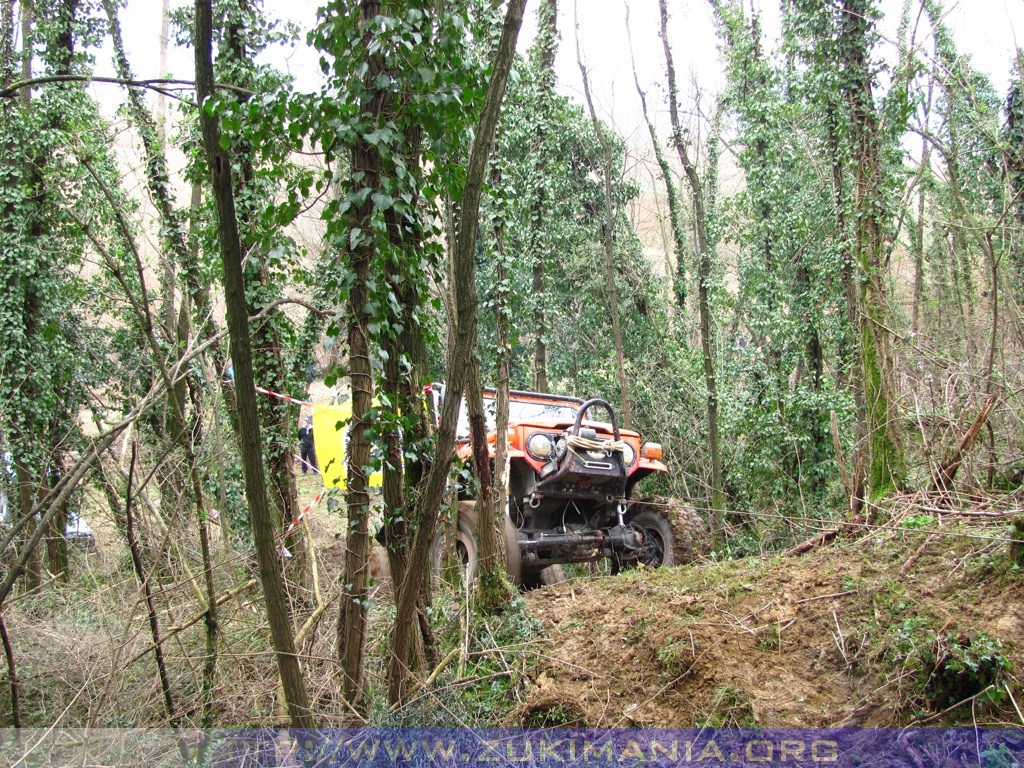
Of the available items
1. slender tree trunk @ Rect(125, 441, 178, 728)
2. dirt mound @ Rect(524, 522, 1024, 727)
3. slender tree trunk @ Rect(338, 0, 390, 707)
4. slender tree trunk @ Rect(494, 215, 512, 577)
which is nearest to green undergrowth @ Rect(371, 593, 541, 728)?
dirt mound @ Rect(524, 522, 1024, 727)

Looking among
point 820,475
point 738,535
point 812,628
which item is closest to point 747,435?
point 820,475

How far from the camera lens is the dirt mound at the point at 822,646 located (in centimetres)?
354

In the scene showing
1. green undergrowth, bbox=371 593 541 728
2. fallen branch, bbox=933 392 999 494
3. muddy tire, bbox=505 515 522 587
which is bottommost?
green undergrowth, bbox=371 593 541 728

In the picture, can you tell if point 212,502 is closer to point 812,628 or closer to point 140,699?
point 140,699

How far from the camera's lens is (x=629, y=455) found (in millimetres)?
8086

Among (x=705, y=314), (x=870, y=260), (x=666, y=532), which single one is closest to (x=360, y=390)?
(x=666, y=532)

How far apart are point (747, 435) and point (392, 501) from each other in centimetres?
919

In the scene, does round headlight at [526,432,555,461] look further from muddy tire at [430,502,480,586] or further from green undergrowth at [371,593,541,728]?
green undergrowth at [371,593,541,728]

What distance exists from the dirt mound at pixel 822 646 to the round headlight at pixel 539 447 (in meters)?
2.36

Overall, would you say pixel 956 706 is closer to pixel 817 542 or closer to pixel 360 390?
pixel 817 542

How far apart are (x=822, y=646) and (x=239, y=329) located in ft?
11.1

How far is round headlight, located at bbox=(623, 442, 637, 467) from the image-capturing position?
798 centimetres

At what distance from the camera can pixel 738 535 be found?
10.4m

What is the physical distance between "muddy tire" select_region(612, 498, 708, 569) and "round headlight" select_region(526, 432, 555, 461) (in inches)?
46.3
